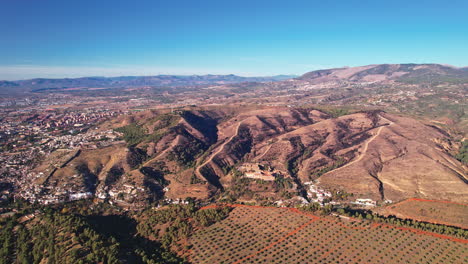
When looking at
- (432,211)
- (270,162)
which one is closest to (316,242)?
(432,211)

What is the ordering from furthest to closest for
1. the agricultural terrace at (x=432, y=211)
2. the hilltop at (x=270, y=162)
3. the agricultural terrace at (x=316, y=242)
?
the hilltop at (x=270, y=162)
the agricultural terrace at (x=432, y=211)
the agricultural terrace at (x=316, y=242)

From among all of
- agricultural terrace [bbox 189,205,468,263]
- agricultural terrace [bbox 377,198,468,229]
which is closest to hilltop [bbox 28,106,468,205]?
agricultural terrace [bbox 377,198,468,229]

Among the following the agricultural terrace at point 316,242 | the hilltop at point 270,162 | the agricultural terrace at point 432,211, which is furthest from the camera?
the hilltop at point 270,162

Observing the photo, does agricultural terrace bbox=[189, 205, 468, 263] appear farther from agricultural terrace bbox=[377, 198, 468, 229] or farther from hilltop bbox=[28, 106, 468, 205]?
hilltop bbox=[28, 106, 468, 205]

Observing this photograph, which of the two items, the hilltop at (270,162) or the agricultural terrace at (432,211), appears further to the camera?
the hilltop at (270,162)

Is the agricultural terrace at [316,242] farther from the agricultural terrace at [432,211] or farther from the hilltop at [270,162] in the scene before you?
the hilltop at [270,162]

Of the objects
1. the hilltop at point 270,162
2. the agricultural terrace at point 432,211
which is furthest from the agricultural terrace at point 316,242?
the hilltop at point 270,162

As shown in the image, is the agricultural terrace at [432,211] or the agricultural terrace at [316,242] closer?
the agricultural terrace at [316,242]
